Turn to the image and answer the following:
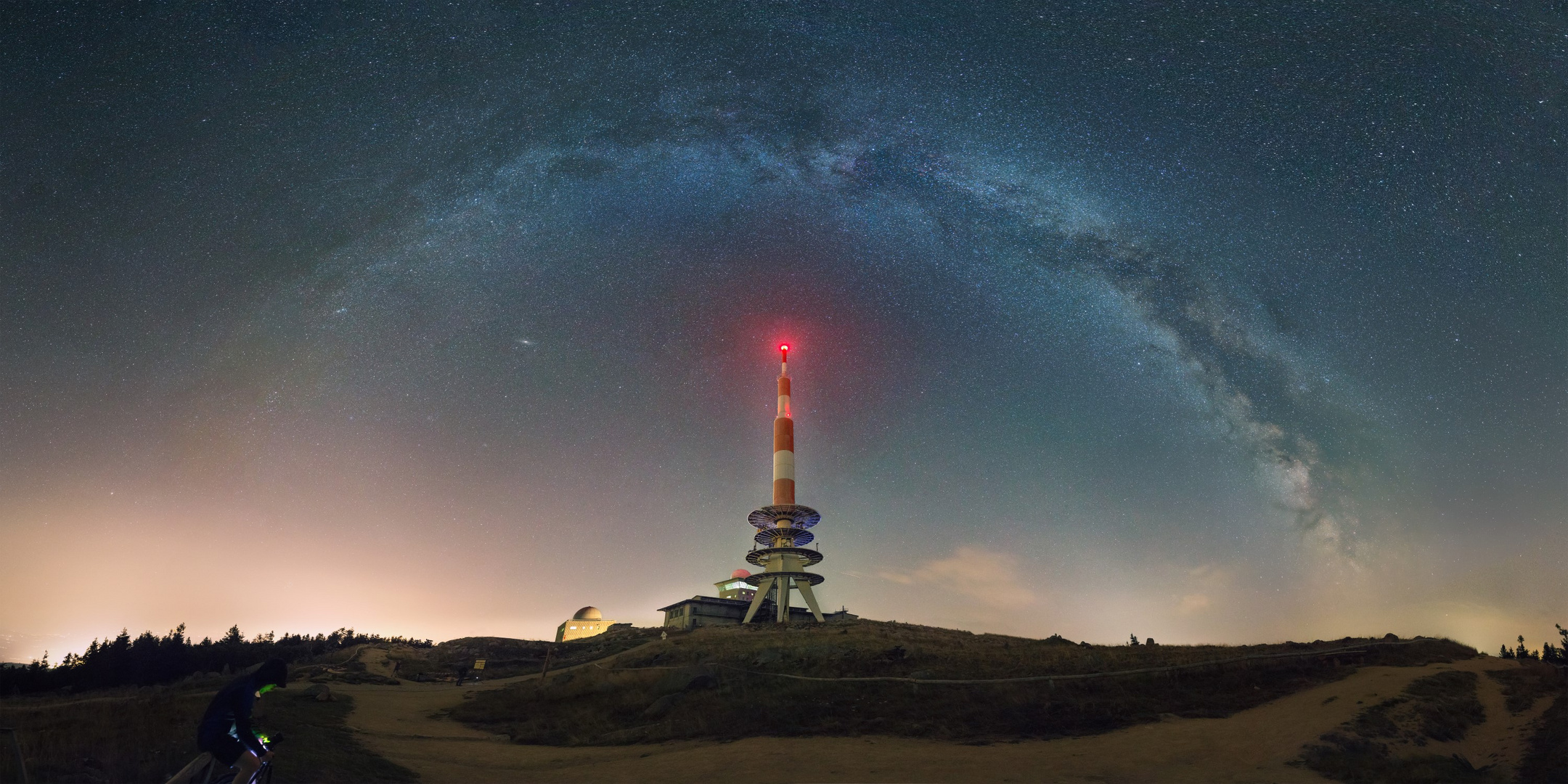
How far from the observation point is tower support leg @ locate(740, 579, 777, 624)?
80562 millimetres

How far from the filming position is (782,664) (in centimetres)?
3878

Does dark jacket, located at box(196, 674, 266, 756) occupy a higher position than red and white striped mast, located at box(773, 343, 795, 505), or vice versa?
red and white striped mast, located at box(773, 343, 795, 505)

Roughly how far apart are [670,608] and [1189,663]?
215 feet

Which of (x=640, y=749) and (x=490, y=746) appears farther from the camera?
(x=490, y=746)

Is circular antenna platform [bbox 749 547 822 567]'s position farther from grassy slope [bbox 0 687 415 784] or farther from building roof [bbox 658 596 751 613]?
grassy slope [bbox 0 687 415 784]

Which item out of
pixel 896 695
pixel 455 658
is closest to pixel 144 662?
pixel 455 658

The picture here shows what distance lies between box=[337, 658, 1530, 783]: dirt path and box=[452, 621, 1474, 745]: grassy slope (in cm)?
143

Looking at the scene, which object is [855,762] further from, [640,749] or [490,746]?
[490,746]

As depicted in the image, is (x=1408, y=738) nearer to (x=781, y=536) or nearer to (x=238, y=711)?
(x=238, y=711)

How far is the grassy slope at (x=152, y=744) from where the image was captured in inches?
548

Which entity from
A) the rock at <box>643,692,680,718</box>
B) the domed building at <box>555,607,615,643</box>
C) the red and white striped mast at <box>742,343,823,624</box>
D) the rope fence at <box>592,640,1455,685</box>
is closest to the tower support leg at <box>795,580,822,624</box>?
the red and white striped mast at <box>742,343,823,624</box>

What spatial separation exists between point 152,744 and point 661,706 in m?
18.0

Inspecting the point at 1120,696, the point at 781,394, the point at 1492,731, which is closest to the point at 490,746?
the point at 1120,696

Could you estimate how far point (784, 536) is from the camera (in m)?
83.2
